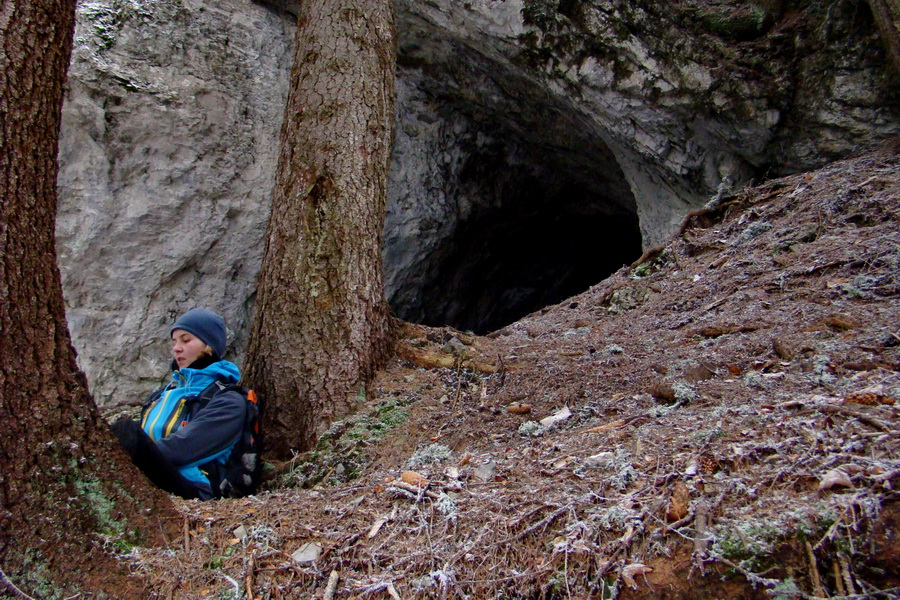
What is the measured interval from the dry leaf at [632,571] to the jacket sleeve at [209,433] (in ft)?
6.44

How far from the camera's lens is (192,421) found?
284cm

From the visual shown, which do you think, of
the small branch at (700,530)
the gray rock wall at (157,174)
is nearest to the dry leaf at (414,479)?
the small branch at (700,530)

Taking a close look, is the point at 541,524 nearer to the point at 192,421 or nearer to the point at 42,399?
the point at 42,399

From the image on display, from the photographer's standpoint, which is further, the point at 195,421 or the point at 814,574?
the point at 195,421

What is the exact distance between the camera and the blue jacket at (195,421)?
9.02 feet

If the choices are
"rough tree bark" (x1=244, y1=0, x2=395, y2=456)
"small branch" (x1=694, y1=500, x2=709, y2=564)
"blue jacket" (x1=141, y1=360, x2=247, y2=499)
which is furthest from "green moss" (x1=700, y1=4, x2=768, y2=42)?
"small branch" (x1=694, y1=500, x2=709, y2=564)

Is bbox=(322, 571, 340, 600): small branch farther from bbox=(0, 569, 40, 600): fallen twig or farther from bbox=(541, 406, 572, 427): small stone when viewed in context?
bbox=(541, 406, 572, 427): small stone

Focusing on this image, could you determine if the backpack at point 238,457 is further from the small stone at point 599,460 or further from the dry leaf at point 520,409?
the small stone at point 599,460

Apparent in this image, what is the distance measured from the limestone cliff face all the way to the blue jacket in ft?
7.30

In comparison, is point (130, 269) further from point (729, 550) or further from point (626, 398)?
point (729, 550)

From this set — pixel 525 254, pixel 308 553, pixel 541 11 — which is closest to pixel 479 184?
pixel 525 254

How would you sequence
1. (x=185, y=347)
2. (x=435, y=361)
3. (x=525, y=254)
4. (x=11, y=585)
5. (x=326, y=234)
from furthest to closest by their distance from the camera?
(x=525, y=254) < (x=435, y=361) < (x=326, y=234) < (x=185, y=347) < (x=11, y=585)

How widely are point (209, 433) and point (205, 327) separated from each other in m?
0.61

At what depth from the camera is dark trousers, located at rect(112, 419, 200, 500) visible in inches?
95.3
